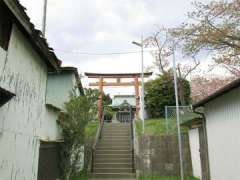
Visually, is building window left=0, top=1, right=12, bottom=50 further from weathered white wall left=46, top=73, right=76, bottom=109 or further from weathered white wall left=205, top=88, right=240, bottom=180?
weathered white wall left=46, top=73, right=76, bottom=109

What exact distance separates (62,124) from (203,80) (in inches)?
674

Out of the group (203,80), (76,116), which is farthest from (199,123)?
(203,80)

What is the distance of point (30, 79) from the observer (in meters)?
5.83

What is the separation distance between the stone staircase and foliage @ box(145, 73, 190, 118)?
224 inches

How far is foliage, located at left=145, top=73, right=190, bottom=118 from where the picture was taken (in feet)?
69.5

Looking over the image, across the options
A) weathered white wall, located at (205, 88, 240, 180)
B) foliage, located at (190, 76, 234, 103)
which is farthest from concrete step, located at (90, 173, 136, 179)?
foliage, located at (190, 76, 234, 103)

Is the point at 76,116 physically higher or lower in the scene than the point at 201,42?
lower

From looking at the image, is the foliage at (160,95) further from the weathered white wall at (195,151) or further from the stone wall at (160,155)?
the weathered white wall at (195,151)

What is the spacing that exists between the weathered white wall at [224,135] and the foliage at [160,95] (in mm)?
12645

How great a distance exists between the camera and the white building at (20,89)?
452cm

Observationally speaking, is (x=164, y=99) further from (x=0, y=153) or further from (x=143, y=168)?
(x=0, y=153)

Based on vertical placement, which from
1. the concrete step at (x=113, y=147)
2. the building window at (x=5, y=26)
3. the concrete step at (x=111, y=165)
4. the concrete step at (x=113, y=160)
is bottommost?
the concrete step at (x=111, y=165)

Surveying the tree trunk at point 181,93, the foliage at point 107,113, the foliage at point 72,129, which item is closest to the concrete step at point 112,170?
the foliage at point 72,129

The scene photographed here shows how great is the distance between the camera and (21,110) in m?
5.32
